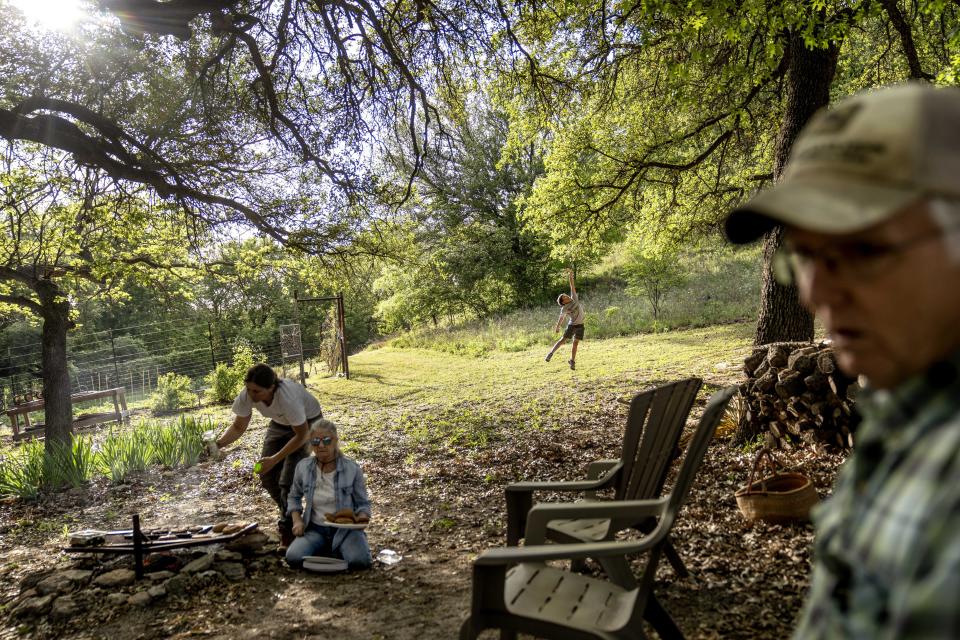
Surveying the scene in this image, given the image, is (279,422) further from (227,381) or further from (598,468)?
(227,381)

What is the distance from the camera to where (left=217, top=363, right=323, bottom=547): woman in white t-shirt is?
497cm

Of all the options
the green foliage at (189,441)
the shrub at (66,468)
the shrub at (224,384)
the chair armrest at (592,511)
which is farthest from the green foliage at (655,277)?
the chair armrest at (592,511)

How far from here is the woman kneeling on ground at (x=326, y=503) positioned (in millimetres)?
4598

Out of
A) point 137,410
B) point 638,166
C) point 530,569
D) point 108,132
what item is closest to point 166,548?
point 530,569

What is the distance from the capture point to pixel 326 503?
470 cm

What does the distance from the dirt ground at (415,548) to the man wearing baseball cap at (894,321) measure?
8.47 feet

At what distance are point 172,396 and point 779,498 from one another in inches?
646

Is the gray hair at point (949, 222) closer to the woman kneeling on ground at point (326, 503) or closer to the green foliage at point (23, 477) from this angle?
the woman kneeling on ground at point (326, 503)

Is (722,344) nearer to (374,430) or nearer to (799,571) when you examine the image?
(374,430)

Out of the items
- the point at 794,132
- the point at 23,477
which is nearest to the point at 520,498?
the point at 794,132

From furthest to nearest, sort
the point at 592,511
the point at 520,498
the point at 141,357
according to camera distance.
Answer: the point at 141,357
the point at 520,498
the point at 592,511

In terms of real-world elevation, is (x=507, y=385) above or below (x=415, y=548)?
above

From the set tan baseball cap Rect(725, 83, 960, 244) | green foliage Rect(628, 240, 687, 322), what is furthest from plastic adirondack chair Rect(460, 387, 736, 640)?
green foliage Rect(628, 240, 687, 322)

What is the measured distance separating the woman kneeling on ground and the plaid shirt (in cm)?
404
